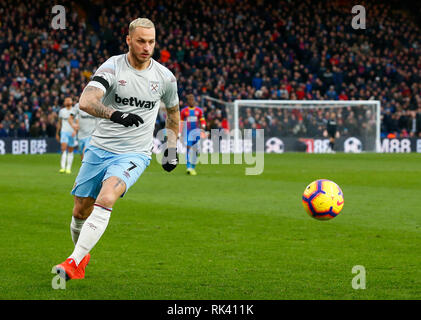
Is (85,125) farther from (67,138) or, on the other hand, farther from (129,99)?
(129,99)

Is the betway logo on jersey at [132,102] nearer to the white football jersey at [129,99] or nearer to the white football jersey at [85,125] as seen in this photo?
the white football jersey at [129,99]

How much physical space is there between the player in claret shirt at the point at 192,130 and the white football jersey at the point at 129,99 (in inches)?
532

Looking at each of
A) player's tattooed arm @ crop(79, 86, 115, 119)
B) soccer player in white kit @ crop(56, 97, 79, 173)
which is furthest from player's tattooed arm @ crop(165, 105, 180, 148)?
soccer player in white kit @ crop(56, 97, 79, 173)

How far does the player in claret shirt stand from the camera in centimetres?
2072

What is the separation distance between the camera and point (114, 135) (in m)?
6.86

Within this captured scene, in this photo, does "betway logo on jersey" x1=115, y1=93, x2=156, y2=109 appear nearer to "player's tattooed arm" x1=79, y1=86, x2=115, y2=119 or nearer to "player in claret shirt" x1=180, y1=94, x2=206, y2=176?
"player's tattooed arm" x1=79, y1=86, x2=115, y2=119

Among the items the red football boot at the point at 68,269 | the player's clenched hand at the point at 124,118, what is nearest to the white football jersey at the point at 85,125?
the red football boot at the point at 68,269

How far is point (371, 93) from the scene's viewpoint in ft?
130

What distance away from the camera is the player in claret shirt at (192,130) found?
20719mm

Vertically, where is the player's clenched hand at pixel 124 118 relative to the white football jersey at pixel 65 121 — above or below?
below

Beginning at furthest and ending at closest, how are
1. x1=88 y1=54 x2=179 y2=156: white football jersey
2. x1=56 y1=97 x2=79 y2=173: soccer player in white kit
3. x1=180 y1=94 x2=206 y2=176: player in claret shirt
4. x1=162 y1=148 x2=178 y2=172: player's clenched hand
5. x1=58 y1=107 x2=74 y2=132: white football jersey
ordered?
x1=58 y1=107 x2=74 y2=132: white football jersey
x1=56 y1=97 x2=79 y2=173: soccer player in white kit
x1=180 y1=94 x2=206 y2=176: player in claret shirt
x1=162 y1=148 x2=178 y2=172: player's clenched hand
x1=88 y1=54 x2=179 y2=156: white football jersey

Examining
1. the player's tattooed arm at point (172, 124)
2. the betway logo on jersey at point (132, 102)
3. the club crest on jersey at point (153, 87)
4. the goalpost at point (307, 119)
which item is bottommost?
the player's tattooed arm at point (172, 124)

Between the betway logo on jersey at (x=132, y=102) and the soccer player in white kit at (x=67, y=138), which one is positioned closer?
the betway logo on jersey at (x=132, y=102)

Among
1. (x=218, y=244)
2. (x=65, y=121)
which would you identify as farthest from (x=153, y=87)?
(x=65, y=121)
